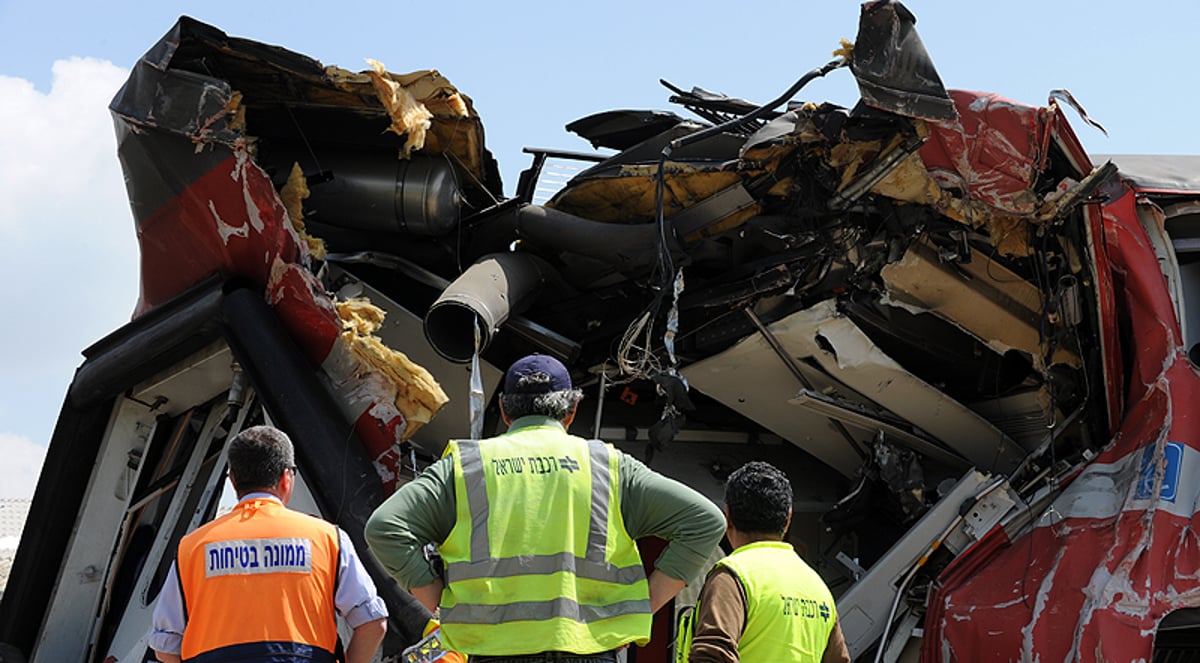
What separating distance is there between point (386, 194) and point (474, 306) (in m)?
0.94

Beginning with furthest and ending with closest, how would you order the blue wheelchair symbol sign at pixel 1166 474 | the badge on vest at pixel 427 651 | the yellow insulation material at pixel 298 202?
the yellow insulation material at pixel 298 202, the blue wheelchair symbol sign at pixel 1166 474, the badge on vest at pixel 427 651

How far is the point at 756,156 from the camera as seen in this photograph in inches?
210

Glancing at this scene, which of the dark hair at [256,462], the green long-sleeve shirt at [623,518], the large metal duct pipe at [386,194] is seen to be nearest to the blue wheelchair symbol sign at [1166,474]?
the green long-sleeve shirt at [623,518]

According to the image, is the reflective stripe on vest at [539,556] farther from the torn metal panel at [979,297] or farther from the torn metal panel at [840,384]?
the torn metal panel at [979,297]

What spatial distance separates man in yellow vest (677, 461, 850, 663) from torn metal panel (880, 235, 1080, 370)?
2.33 meters

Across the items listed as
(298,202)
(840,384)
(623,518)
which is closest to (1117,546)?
(840,384)

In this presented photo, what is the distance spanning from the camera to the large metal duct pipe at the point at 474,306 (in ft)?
16.6

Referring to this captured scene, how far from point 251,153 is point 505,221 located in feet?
4.17

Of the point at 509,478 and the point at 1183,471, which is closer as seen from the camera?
the point at 509,478

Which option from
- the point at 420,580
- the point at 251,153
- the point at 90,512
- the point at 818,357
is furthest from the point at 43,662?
the point at 818,357

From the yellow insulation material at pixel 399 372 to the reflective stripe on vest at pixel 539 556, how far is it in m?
2.00

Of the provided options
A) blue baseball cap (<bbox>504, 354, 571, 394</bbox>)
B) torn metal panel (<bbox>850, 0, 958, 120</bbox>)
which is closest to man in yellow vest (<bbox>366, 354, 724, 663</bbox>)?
blue baseball cap (<bbox>504, 354, 571, 394</bbox>)

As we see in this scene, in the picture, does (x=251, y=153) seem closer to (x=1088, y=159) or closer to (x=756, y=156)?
(x=756, y=156)

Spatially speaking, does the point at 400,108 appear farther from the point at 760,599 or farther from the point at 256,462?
the point at 760,599
